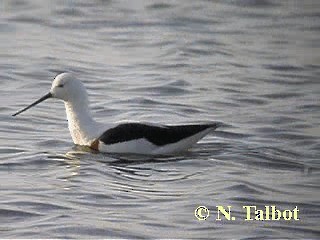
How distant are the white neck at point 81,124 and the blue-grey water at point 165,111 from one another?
0.13 m

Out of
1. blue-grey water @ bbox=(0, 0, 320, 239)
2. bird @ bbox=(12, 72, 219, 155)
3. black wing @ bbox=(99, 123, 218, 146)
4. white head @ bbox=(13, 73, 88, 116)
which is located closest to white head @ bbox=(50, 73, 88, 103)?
white head @ bbox=(13, 73, 88, 116)

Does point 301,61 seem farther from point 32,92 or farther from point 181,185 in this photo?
point 181,185

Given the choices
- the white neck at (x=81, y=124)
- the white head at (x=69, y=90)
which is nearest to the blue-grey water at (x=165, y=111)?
the white neck at (x=81, y=124)

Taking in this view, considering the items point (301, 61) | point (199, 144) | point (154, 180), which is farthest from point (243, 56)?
point (154, 180)

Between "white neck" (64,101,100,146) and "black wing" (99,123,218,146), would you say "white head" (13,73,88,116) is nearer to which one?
"white neck" (64,101,100,146)

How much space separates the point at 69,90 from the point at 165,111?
6.24 ft

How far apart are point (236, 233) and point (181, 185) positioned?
1.66m

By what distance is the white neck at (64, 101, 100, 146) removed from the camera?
46.2ft

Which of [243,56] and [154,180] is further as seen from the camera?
[243,56]

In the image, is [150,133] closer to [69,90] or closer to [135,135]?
[135,135]

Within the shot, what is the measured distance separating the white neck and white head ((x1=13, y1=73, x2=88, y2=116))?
0.04 metres

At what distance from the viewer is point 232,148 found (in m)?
14.2

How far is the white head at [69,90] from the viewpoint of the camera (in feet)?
47.3

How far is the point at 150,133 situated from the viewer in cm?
1387
